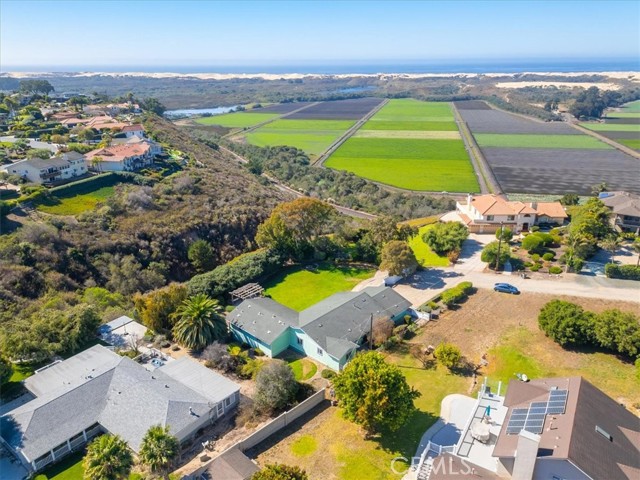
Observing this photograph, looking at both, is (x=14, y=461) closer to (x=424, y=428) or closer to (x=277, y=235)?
(x=424, y=428)

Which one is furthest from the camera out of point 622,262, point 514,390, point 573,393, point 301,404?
point 622,262

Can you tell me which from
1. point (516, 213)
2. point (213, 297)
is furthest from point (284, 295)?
point (516, 213)

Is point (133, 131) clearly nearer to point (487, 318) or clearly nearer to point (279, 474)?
point (487, 318)

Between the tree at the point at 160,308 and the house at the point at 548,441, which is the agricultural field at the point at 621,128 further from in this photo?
the tree at the point at 160,308

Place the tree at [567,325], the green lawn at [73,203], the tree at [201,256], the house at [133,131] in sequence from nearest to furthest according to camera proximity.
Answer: the tree at [567,325], the tree at [201,256], the green lawn at [73,203], the house at [133,131]

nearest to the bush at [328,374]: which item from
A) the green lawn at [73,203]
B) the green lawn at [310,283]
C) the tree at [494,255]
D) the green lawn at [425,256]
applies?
the green lawn at [310,283]

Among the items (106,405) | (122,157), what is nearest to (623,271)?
(106,405)
